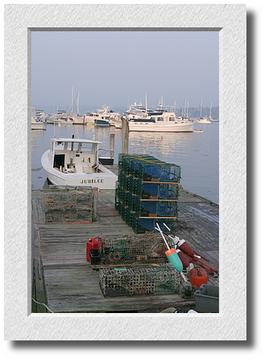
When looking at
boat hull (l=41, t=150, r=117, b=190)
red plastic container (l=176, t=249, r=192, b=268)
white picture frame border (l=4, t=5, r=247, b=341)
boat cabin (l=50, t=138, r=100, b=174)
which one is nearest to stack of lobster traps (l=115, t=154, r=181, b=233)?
red plastic container (l=176, t=249, r=192, b=268)

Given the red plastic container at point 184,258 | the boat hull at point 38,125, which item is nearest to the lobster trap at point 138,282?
the red plastic container at point 184,258

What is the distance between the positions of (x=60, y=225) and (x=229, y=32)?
574 cm

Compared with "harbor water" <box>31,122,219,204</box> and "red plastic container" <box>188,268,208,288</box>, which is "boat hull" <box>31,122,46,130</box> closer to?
"harbor water" <box>31,122,219,204</box>

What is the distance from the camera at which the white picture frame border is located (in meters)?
5.23

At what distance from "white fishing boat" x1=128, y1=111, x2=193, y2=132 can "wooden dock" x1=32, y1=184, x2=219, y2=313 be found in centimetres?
1620

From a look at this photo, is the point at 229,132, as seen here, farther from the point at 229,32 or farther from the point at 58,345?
the point at 58,345

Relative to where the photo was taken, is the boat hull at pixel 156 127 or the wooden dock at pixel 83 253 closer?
the wooden dock at pixel 83 253

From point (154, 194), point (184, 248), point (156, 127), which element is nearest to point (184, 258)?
point (184, 248)

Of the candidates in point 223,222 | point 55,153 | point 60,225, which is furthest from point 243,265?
point 55,153

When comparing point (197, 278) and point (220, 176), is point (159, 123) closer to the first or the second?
point (197, 278)

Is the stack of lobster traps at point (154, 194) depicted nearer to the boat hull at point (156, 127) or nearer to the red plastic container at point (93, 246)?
the red plastic container at point (93, 246)

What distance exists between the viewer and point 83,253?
8.49 m

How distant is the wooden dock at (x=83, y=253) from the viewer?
22.0 feet

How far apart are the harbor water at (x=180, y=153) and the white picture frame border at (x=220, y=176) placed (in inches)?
90.0
